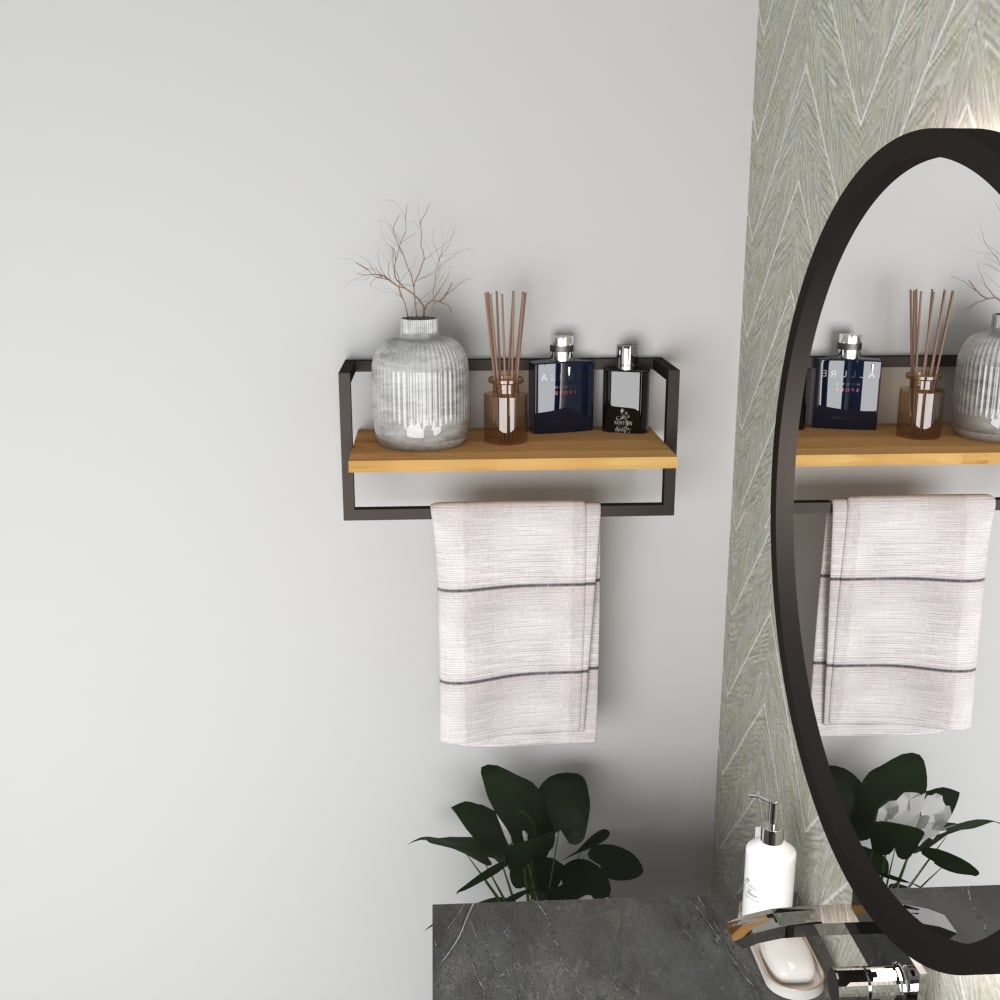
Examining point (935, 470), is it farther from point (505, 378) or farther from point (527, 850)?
point (527, 850)

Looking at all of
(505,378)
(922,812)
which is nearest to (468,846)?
(505,378)

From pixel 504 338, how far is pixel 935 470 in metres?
0.84

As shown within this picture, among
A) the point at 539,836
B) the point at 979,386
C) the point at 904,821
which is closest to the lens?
the point at 979,386

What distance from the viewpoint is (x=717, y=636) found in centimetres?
182

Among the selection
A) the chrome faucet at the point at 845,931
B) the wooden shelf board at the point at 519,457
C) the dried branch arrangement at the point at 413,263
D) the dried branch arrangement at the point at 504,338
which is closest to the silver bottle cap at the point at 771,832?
the chrome faucet at the point at 845,931

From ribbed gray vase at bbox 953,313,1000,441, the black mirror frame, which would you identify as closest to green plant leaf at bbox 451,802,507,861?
the black mirror frame

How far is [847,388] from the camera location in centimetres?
117

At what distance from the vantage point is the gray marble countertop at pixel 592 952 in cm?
137

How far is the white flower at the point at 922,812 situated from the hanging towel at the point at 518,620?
26.5 inches

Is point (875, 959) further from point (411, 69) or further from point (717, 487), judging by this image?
point (411, 69)

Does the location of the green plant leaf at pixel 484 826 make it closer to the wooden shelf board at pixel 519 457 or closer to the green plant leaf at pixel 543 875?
the green plant leaf at pixel 543 875

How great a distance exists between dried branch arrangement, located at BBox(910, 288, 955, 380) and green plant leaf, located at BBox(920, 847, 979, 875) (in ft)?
1.43

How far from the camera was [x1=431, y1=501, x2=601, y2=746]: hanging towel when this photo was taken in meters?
1.59

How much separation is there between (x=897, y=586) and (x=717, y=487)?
71cm
